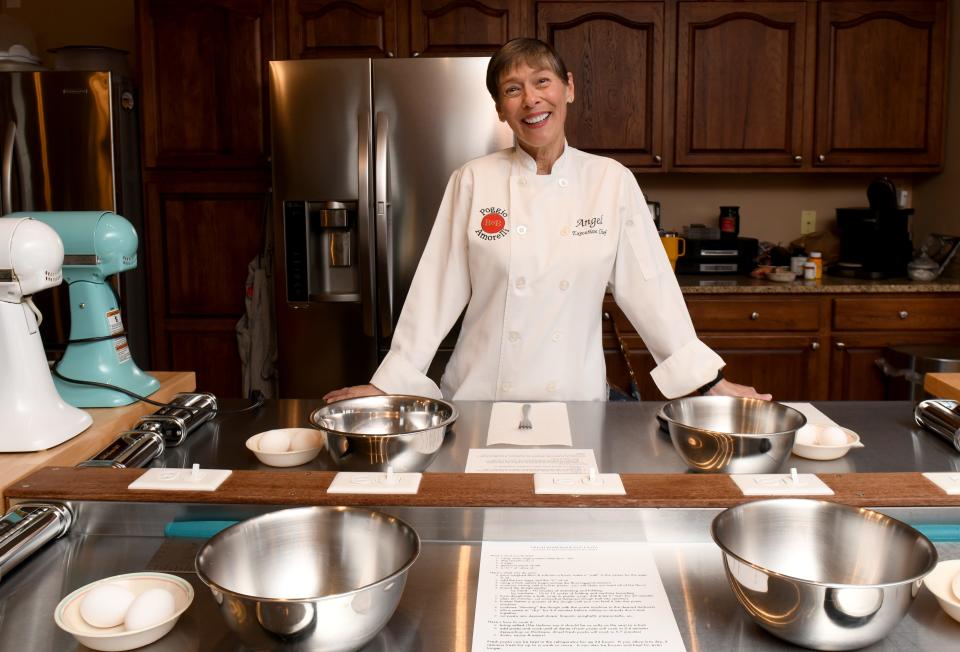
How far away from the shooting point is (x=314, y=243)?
3.14 m

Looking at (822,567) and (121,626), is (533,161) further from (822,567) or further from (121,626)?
(121,626)

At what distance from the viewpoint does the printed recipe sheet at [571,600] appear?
86 cm

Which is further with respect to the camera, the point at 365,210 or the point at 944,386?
the point at 365,210

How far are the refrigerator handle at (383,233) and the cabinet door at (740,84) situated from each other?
1.26 meters

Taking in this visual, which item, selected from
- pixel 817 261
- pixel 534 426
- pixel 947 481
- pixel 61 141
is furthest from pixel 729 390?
pixel 61 141

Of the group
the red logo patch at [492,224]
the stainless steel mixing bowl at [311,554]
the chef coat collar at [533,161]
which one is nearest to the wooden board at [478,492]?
the stainless steel mixing bowl at [311,554]

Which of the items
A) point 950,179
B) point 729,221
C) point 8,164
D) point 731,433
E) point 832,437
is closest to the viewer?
point 731,433

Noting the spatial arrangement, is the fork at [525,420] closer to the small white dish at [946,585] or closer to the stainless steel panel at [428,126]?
the small white dish at [946,585]

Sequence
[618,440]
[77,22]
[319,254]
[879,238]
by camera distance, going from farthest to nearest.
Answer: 1. [77,22]
2. [879,238]
3. [319,254]
4. [618,440]

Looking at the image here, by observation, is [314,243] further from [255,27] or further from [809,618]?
[809,618]

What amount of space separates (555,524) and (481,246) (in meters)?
0.94

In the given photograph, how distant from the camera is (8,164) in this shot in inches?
129

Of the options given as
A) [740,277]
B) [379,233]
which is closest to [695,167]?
[740,277]

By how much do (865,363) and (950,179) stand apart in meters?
0.91
